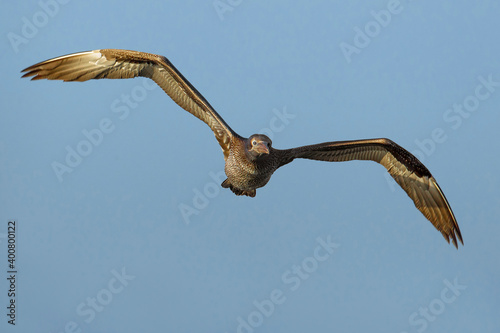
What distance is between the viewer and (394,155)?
59.0 feet

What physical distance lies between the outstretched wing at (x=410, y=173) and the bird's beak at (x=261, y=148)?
2.11 meters

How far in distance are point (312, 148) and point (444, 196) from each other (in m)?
3.80

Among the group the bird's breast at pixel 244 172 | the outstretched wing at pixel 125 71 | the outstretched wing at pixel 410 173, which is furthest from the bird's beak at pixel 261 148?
the outstretched wing at pixel 410 173

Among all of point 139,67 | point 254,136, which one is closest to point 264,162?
point 254,136

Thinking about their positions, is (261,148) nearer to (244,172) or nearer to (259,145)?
(259,145)

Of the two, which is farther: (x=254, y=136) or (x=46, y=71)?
(x=46, y=71)

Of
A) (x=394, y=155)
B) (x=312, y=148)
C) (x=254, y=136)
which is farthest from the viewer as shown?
(x=394, y=155)

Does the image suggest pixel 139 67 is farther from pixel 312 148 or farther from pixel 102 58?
pixel 312 148

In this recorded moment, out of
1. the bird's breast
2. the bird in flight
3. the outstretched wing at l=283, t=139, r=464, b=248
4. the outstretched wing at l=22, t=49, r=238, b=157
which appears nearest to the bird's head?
the bird in flight

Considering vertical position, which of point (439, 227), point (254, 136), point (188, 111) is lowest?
point (439, 227)

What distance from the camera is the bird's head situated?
15.4 metres

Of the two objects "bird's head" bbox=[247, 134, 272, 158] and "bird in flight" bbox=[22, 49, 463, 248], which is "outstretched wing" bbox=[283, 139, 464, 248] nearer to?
"bird in flight" bbox=[22, 49, 463, 248]

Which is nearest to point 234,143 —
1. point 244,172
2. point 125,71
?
point 244,172

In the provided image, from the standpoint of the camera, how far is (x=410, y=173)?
1822 cm
